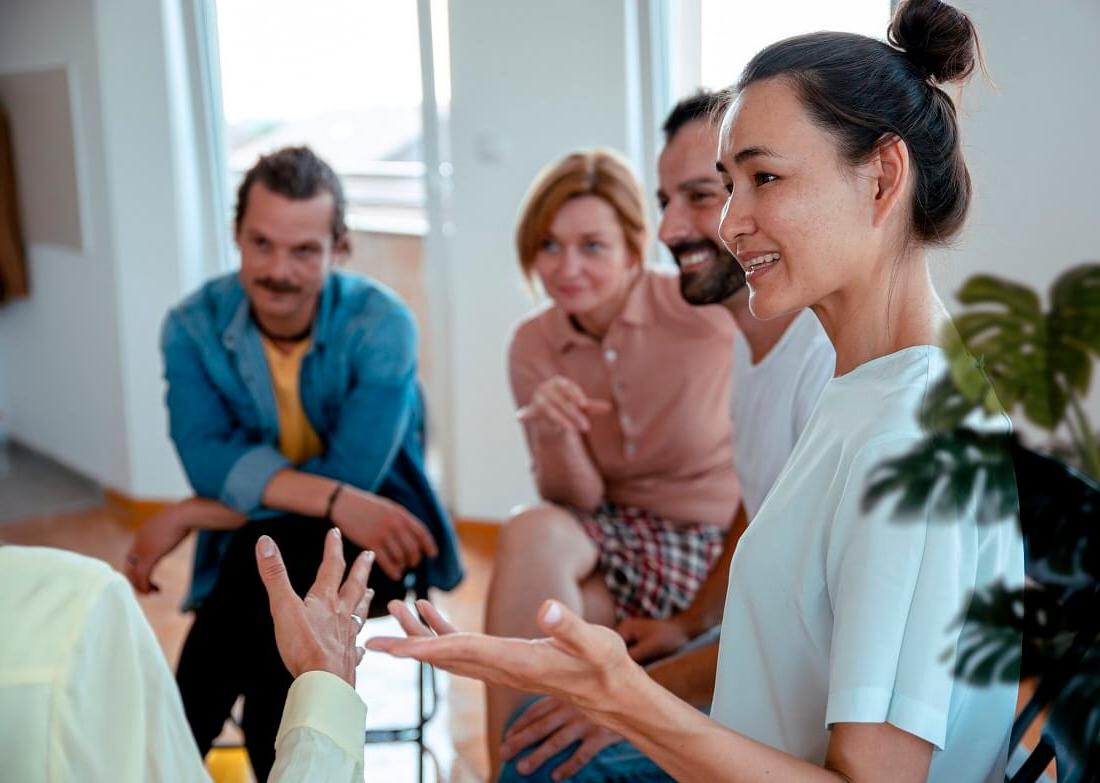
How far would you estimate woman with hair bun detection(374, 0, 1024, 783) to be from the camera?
2.87ft

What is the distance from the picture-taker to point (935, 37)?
103cm

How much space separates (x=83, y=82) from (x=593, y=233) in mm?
2429

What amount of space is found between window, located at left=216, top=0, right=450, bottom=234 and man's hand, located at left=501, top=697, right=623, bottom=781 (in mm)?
2484

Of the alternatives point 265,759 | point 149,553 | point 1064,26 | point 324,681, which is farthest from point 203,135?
point 324,681

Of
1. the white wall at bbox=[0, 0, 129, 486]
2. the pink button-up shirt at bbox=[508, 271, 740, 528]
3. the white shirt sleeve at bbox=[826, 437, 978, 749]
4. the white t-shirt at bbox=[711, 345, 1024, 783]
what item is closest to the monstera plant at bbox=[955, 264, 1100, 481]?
the white t-shirt at bbox=[711, 345, 1024, 783]

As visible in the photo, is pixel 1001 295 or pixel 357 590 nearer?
pixel 1001 295

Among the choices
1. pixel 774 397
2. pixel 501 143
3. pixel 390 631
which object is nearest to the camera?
pixel 774 397

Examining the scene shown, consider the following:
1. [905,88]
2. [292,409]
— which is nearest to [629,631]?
[292,409]

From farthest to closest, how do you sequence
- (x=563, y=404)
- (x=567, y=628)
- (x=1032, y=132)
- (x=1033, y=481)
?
1. (x=563, y=404)
2. (x=1032, y=132)
3. (x=567, y=628)
4. (x=1033, y=481)

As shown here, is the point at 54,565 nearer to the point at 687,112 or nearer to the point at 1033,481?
the point at 1033,481

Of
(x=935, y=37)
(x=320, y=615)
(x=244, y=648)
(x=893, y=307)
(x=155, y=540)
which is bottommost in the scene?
(x=244, y=648)

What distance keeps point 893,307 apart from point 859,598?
256 millimetres

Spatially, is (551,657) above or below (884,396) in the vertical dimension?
below

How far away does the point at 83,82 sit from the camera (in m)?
3.90
